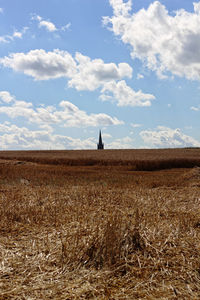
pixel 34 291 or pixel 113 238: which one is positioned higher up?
pixel 113 238

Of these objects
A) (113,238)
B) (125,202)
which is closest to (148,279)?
(113,238)

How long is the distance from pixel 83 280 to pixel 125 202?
3.99 m

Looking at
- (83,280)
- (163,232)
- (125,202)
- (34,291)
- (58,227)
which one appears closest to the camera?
(34,291)

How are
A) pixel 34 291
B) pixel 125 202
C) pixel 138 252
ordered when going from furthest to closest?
pixel 125 202 < pixel 138 252 < pixel 34 291

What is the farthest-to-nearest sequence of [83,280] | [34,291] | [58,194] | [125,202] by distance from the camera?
[58,194] → [125,202] → [83,280] → [34,291]

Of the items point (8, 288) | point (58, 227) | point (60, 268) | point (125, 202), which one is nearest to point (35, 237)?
point (58, 227)

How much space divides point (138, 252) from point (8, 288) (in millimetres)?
1535

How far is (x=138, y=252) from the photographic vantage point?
3.63 m

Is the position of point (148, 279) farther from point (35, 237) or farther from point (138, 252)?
point (35, 237)

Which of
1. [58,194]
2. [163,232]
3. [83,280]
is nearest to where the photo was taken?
[83,280]

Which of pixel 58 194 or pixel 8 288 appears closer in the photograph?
pixel 8 288

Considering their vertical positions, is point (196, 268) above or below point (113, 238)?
below

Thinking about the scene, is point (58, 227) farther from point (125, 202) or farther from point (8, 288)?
point (125, 202)

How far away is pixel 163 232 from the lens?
14.3 ft
